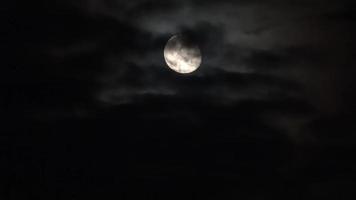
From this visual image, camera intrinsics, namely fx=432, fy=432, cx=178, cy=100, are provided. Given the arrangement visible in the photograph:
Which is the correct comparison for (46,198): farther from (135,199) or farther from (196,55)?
(196,55)

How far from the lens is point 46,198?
78438 millimetres

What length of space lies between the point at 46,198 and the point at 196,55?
6037 cm

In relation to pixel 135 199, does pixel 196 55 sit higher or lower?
lower

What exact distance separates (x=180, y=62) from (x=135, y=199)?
75378 mm

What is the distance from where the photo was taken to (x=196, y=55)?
27.6m

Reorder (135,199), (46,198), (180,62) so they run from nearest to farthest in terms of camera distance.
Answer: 1. (180,62)
2. (46,198)
3. (135,199)

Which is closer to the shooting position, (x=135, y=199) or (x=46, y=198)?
(x=46, y=198)

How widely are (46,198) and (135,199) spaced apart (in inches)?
963

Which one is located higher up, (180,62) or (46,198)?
(46,198)

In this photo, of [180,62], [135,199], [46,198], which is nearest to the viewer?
[180,62]

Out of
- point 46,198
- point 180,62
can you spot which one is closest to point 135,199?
point 46,198

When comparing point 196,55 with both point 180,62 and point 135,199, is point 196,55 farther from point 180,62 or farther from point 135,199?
point 135,199

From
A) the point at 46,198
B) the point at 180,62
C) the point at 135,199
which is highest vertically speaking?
the point at 135,199

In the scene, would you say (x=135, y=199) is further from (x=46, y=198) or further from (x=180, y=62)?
(x=180, y=62)
